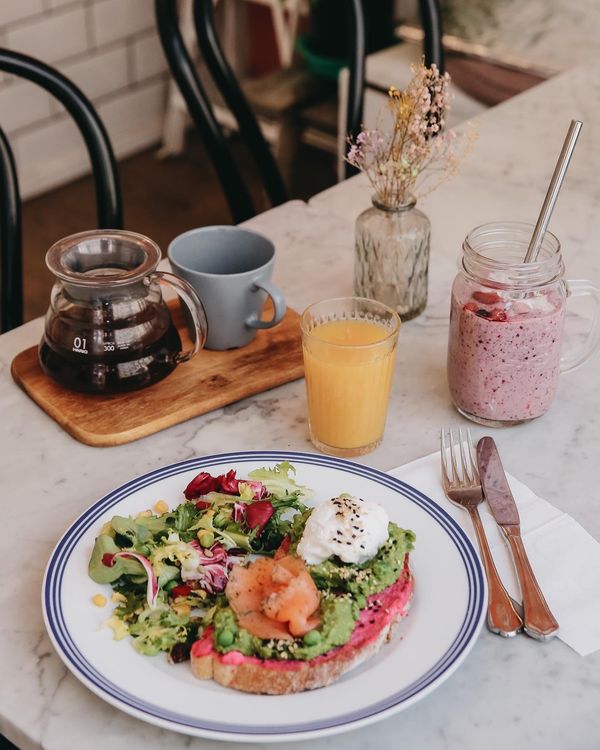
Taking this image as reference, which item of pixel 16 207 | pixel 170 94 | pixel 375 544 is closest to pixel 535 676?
pixel 375 544

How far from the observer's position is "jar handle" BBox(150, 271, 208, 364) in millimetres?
1123

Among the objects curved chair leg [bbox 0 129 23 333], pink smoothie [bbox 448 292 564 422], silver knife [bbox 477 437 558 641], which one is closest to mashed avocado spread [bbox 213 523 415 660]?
silver knife [bbox 477 437 558 641]

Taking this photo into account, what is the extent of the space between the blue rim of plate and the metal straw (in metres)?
0.29

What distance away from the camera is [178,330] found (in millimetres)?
1300

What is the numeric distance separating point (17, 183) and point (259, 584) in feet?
2.91

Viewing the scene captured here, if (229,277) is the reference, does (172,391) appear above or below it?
below

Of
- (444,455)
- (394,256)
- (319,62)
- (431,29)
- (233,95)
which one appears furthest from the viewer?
(319,62)

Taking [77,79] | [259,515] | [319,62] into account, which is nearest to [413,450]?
[259,515]

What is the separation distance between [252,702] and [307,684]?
0.05 metres

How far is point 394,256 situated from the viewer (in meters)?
1.29

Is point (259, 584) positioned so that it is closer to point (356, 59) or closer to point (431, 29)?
point (356, 59)

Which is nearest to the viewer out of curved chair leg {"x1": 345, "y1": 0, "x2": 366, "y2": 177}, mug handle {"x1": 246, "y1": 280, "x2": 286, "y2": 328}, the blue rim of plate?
the blue rim of plate

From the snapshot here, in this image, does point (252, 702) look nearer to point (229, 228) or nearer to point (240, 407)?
point (240, 407)

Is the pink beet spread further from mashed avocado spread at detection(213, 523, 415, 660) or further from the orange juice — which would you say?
the orange juice
